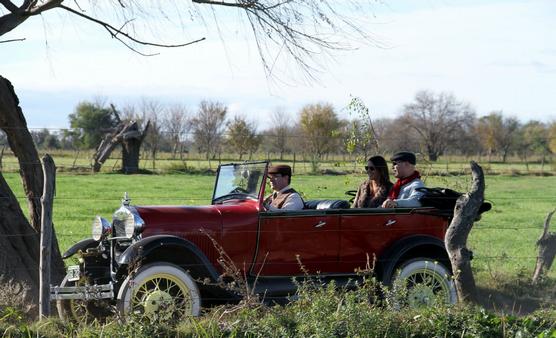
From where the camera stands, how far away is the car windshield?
764cm

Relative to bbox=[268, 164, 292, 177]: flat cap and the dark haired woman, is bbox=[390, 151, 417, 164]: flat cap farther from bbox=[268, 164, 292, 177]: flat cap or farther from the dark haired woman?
bbox=[268, 164, 292, 177]: flat cap

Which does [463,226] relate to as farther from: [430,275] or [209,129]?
[209,129]

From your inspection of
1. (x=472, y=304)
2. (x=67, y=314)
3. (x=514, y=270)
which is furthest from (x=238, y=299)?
(x=514, y=270)

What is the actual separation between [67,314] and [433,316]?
298 centimetres

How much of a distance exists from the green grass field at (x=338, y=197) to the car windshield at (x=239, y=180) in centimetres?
188

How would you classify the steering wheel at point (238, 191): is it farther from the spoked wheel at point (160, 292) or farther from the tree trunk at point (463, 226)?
the tree trunk at point (463, 226)

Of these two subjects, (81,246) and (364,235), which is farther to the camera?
(364,235)

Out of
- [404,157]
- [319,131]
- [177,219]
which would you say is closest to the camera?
[177,219]

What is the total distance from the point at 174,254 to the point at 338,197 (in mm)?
12053

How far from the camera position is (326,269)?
7457 mm

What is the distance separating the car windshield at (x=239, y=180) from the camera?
7.64 meters

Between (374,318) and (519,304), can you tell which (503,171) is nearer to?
(519,304)

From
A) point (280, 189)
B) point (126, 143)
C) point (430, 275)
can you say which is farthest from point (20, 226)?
point (126, 143)

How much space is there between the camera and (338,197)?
61.1ft
